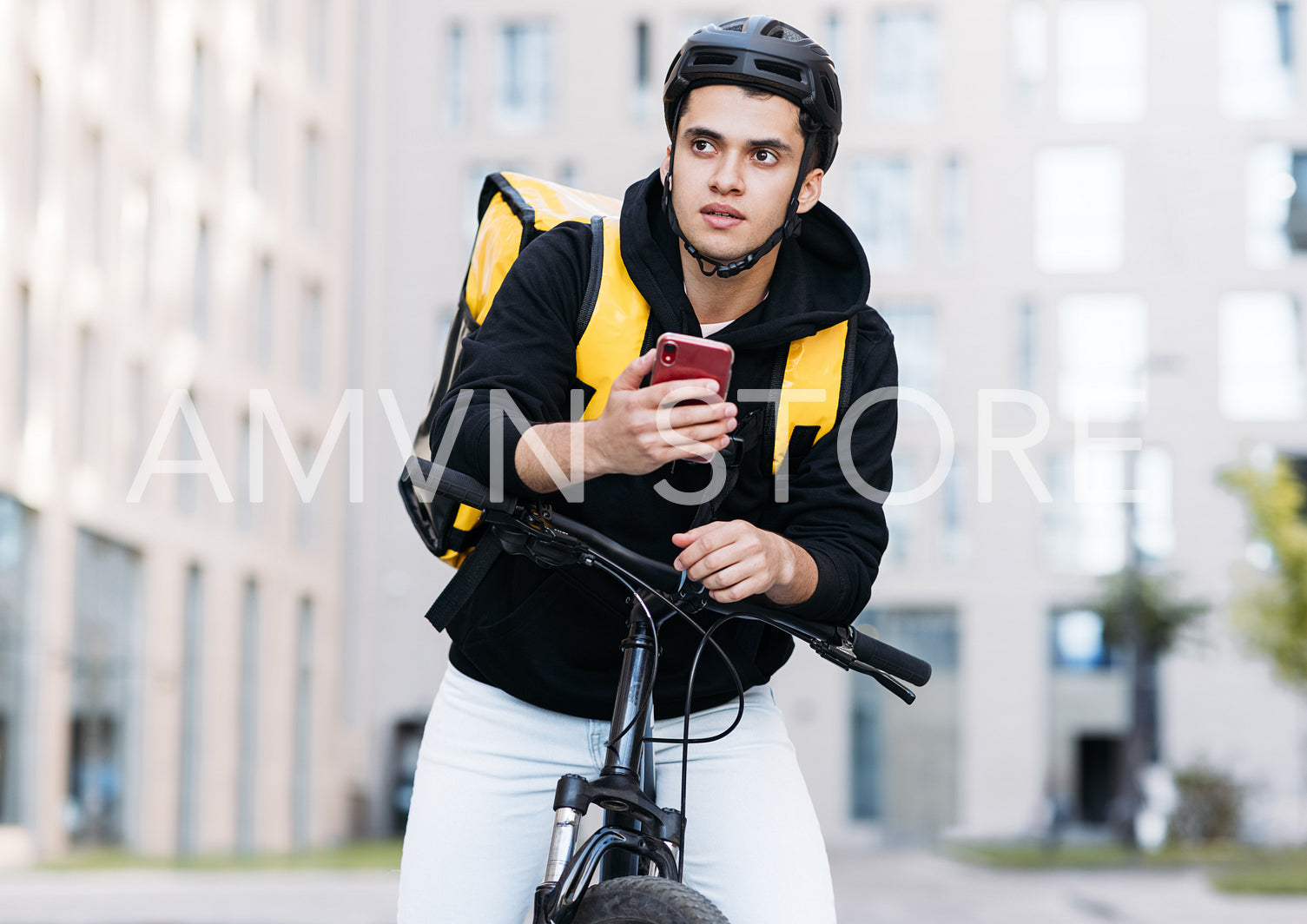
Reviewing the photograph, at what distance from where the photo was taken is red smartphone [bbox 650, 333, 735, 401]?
2307 millimetres

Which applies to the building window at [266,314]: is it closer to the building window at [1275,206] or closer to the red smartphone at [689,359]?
the building window at [1275,206]

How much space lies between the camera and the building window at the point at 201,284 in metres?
30.0

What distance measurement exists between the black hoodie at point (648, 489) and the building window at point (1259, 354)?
125 feet

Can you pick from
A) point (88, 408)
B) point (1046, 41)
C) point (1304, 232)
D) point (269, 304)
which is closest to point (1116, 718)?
point (1304, 232)

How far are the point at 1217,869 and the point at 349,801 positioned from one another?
23.2m

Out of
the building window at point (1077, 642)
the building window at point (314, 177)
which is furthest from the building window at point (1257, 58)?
the building window at point (314, 177)

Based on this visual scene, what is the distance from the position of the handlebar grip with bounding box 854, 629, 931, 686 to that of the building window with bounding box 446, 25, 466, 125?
135 feet

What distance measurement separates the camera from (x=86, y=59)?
24.7m

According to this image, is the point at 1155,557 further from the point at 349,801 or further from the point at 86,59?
the point at 86,59

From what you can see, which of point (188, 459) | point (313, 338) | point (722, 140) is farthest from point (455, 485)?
point (313, 338)

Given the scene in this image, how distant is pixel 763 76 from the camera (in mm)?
2682

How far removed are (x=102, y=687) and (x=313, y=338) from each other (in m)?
12.1

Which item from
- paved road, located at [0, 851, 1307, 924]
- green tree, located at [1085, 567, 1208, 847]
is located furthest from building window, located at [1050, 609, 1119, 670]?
paved road, located at [0, 851, 1307, 924]

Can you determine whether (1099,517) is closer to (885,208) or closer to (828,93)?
(885,208)
